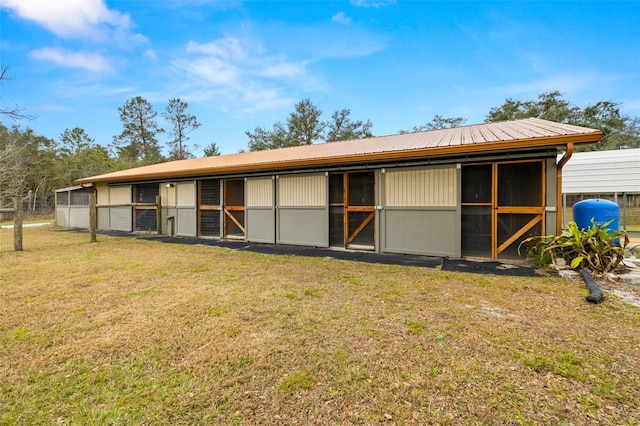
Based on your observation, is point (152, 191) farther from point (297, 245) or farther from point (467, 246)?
point (467, 246)

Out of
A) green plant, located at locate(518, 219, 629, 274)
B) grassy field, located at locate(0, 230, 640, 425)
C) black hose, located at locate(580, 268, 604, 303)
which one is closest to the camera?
grassy field, located at locate(0, 230, 640, 425)

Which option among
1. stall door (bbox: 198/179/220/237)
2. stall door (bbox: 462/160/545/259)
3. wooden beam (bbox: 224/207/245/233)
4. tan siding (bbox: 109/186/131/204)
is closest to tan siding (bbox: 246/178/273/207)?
wooden beam (bbox: 224/207/245/233)

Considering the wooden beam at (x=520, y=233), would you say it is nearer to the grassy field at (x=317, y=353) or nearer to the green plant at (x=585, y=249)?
the green plant at (x=585, y=249)

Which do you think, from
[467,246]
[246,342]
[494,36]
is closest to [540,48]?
[494,36]

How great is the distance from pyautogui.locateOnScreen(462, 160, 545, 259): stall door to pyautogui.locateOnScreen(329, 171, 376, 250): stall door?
184 cm

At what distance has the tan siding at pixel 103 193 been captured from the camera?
11.8 metres

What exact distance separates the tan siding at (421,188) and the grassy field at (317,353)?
1.93 m

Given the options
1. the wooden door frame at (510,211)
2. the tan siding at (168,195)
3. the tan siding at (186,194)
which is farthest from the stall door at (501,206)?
the tan siding at (168,195)

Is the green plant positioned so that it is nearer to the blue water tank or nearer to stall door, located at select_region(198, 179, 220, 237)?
the blue water tank

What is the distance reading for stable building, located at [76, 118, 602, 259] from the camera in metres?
5.00

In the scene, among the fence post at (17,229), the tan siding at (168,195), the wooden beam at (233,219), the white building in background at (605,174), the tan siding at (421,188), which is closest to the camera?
the tan siding at (421,188)

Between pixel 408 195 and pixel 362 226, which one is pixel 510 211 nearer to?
pixel 408 195

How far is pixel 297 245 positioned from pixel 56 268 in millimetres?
4516

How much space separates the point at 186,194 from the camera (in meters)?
9.36
